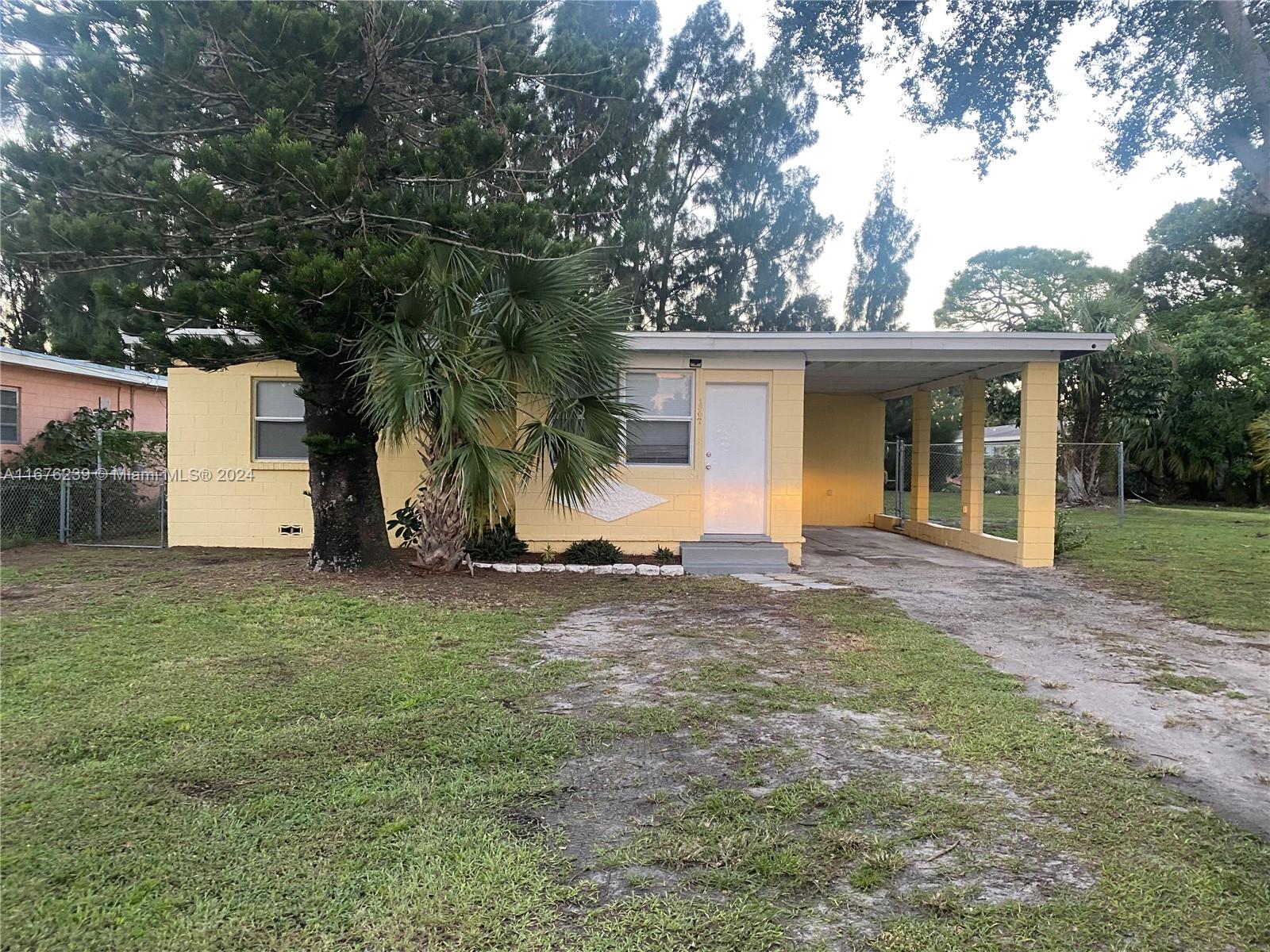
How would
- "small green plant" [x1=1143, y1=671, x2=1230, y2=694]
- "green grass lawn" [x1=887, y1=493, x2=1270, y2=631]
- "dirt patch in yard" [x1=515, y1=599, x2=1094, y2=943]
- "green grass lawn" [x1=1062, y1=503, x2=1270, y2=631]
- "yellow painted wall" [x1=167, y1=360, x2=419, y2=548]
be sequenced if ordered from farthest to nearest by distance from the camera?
1. "yellow painted wall" [x1=167, y1=360, x2=419, y2=548]
2. "green grass lawn" [x1=887, y1=493, x2=1270, y2=631]
3. "green grass lawn" [x1=1062, y1=503, x2=1270, y2=631]
4. "small green plant" [x1=1143, y1=671, x2=1230, y2=694]
5. "dirt patch in yard" [x1=515, y1=599, x2=1094, y2=943]

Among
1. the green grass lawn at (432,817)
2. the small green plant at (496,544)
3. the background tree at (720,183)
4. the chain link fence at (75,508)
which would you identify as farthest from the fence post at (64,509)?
the background tree at (720,183)

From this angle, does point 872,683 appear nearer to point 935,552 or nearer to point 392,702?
point 392,702

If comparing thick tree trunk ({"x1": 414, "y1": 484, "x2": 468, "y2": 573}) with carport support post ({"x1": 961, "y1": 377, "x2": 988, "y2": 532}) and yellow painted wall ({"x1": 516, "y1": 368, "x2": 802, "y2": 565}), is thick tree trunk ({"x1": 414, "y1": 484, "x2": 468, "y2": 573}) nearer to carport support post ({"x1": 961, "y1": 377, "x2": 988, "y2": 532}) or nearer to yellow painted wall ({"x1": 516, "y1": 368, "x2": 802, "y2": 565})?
yellow painted wall ({"x1": 516, "y1": 368, "x2": 802, "y2": 565})

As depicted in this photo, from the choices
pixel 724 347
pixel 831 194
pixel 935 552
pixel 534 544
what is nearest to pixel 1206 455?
pixel 831 194

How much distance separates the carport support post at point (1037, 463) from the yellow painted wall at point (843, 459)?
4874 millimetres

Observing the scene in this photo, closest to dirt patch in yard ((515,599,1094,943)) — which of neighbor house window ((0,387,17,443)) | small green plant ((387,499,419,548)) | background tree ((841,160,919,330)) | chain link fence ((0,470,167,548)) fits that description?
small green plant ((387,499,419,548))

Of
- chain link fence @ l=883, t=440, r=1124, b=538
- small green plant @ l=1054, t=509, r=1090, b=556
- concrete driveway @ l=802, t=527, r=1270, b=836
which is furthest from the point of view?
chain link fence @ l=883, t=440, r=1124, b=538

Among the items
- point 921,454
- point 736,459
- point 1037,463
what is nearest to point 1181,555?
point 1037,463

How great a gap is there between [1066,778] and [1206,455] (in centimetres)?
2365

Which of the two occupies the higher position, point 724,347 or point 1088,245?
point 1088,245

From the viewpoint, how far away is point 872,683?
190 inches

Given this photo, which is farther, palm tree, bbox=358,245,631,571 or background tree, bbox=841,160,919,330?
background tree, bbox=841,160,919,330

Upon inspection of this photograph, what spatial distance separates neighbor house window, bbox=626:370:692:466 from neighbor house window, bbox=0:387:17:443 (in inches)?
402

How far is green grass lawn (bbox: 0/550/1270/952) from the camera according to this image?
2281mm
